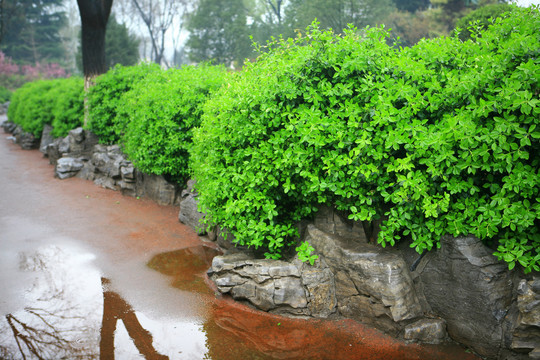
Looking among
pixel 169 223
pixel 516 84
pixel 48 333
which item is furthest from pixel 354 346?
pixel 169 223

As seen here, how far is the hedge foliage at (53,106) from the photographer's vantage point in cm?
1388

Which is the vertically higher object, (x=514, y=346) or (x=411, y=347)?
(x=514, y=346)

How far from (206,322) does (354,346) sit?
1690mm

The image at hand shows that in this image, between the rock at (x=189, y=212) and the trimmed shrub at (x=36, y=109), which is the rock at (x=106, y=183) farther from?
the trimmed shrub at (x=36, y=109)

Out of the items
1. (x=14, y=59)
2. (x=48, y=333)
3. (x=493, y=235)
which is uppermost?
(x=14, y=59)

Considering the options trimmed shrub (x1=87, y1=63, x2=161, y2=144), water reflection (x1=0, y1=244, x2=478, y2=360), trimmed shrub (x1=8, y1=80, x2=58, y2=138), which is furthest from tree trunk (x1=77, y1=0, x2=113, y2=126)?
water reflection (x1=0, y1=244, x2=478, y2=360)

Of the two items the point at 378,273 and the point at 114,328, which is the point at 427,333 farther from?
the point at 114,328

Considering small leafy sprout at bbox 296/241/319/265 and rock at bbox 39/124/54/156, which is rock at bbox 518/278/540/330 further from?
rock at bbox 39/124/54/156

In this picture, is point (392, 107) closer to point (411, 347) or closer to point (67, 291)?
point (411, 347)

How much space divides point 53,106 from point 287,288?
14.6 m

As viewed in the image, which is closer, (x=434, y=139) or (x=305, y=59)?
(x=434, y=139)

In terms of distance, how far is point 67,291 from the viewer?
17.2ft

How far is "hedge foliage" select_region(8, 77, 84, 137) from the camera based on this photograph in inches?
546

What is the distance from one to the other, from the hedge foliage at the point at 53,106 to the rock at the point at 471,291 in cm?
1220
